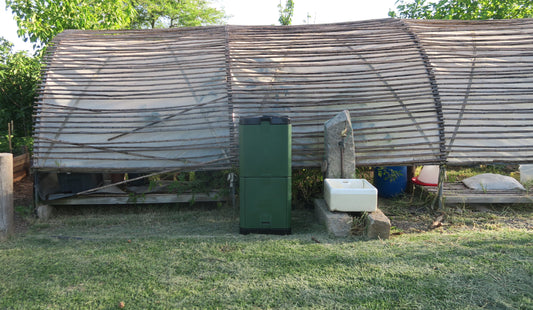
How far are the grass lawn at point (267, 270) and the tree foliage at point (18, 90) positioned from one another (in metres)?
5.06

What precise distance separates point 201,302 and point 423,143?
4344 millimetres

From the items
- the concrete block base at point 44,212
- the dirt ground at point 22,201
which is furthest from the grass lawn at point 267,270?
the concrete block base at point 44,212

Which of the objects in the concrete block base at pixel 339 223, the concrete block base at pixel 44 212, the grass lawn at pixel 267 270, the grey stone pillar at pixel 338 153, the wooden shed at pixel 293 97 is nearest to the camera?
the grass lawn at pixel 267 270

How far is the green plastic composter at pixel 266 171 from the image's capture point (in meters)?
4.66

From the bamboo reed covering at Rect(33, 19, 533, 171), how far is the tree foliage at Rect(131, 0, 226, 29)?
11814 mm

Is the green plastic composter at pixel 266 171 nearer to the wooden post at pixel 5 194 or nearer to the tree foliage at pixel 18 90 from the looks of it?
the wooden post at pixel 5 194

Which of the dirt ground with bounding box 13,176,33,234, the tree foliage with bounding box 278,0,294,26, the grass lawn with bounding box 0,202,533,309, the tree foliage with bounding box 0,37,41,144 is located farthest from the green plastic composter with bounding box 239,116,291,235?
the tree foliage with bounding box 278,0,294,26

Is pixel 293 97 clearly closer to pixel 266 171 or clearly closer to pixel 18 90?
pixel 266 171

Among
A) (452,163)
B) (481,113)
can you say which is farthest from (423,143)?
(481,113)

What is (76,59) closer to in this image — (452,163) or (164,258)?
(164,258)

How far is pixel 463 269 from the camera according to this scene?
11.3ft

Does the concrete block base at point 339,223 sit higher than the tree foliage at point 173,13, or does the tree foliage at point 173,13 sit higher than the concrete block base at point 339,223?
the tree foliage at point 173,13

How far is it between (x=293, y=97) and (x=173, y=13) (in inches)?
557

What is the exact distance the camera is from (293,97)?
20.2 feet
